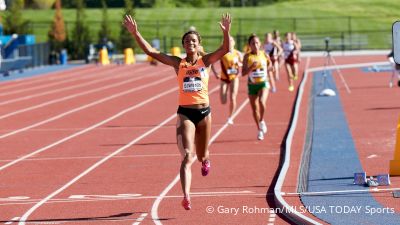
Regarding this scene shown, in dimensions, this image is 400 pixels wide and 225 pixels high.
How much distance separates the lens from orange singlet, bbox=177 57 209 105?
12.9 m

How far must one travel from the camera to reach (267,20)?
89625 mm

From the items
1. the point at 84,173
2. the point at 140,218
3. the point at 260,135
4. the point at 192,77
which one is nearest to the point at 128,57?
the point at 260,135

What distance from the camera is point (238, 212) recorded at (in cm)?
1237

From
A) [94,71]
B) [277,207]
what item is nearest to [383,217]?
[277,207]

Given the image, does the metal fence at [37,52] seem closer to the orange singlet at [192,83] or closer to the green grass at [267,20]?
the green grass at [267,20]

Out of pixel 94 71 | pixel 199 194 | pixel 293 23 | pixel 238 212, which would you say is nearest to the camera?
pixel 238 212

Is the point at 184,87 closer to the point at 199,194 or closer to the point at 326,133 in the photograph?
the point at 199,194

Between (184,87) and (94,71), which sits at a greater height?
(184,87)

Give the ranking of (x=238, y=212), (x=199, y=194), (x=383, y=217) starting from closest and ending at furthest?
(x=383, y=217), (x=238, y=212), (x=199, y=194)

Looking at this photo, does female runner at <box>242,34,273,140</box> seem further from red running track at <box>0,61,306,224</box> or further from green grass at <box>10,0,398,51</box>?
green grass at <box>10,0,398,51</box>

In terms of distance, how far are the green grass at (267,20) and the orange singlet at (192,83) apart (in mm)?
62742

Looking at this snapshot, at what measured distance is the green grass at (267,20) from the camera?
8088 cm

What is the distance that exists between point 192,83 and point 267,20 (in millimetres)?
77254

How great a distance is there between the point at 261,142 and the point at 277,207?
769 centimetres
